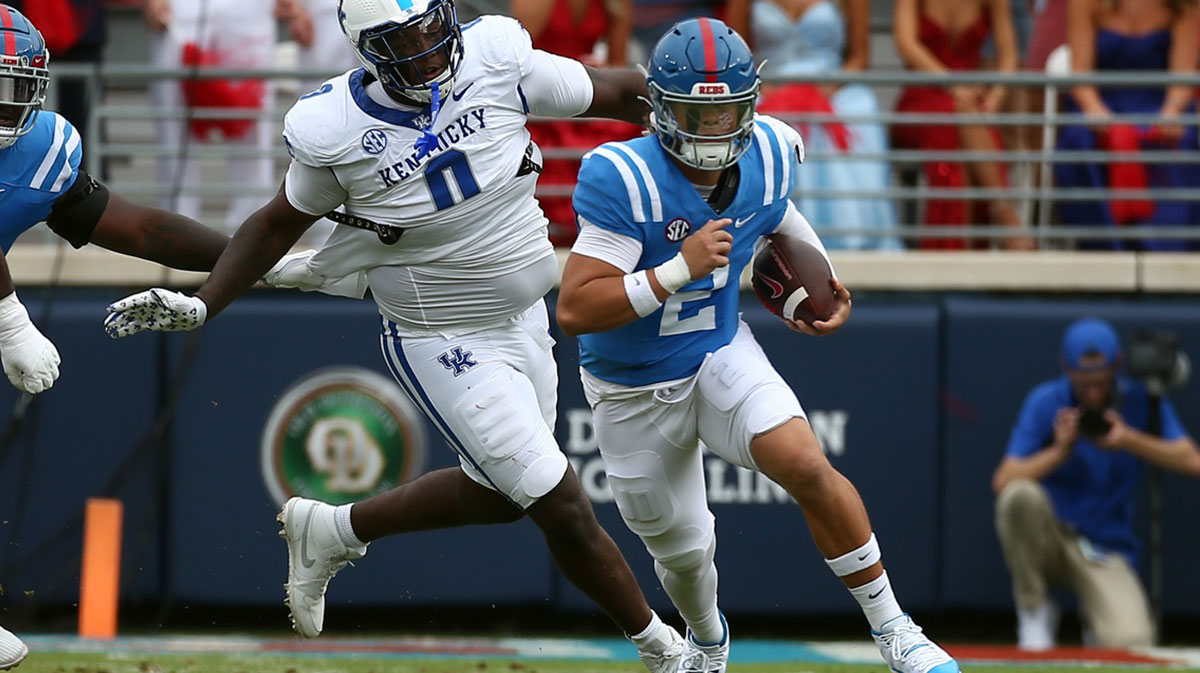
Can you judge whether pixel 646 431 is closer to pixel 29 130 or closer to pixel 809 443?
pixel 809 443

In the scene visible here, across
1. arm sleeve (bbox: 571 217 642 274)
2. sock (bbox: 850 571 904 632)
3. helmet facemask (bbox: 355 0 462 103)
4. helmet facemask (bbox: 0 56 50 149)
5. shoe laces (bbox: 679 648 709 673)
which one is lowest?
shoe laces (bbox: 679 648 709 673)

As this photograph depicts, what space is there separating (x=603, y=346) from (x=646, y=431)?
0.82 feet

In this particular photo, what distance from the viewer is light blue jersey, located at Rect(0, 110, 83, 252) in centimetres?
459

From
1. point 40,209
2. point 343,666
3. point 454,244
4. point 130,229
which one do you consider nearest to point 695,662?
point 454,244

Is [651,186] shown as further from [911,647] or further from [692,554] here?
[911,647]

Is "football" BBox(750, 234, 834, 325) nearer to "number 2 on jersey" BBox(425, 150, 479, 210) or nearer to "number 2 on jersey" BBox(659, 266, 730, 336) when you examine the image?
"number 2 on jersey" BBox(659, 266, 730, 336)

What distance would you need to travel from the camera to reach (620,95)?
483cm

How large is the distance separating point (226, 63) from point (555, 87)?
3.04 meters

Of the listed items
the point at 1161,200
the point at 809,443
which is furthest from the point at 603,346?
the point at 1161,200

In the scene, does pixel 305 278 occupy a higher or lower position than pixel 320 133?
lower

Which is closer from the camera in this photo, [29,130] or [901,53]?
[29,130]

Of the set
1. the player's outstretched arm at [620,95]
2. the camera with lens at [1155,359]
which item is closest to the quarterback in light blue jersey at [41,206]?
the player's outstretched arm at [620,95]

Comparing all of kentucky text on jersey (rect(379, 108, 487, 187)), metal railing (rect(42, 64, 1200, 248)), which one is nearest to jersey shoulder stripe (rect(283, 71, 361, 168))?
kentucky text on jersey (rect(379, 108, 487, 187))

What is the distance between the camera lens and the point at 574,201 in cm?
444
